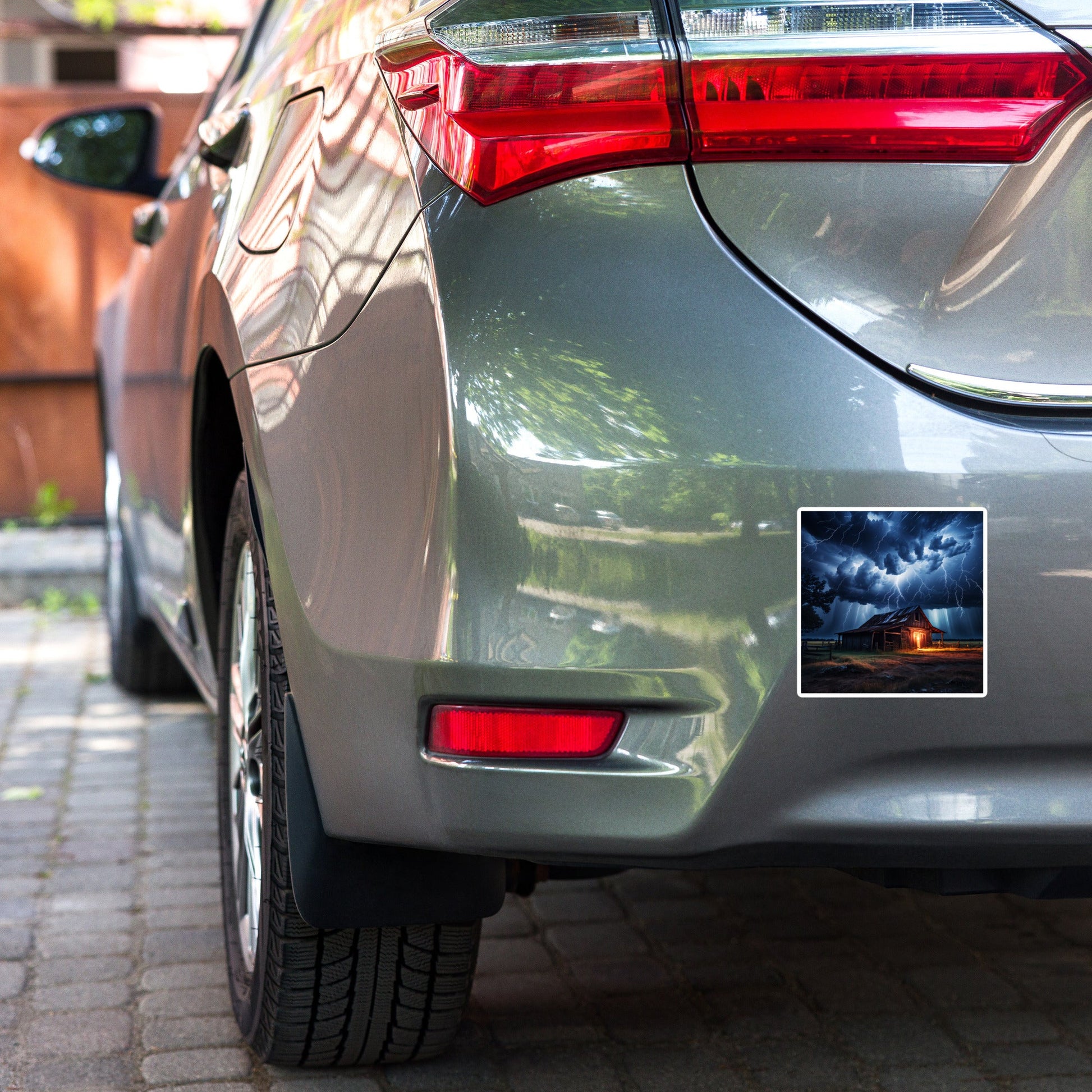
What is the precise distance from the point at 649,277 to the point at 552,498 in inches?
9.5

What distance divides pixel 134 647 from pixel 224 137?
254 centimetres

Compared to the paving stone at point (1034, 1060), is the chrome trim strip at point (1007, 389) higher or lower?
higher

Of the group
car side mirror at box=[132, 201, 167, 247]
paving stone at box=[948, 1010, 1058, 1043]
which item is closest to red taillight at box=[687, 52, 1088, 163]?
paving stone at box=[948, 1010, 1058, 1043]

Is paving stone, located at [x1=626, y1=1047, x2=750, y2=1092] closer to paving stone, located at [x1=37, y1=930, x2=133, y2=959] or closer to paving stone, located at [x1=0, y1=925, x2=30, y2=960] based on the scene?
paving stone, located at [x1=37, y1=930, x2=133, y2=959]

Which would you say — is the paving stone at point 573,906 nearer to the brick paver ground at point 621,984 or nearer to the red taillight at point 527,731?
the brick paver ground at point 621,984

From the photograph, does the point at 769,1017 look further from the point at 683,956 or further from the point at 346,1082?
the point at 346,1082

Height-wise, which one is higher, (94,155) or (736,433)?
(94,155)

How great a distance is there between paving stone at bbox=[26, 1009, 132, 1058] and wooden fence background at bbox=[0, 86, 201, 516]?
5.59 m

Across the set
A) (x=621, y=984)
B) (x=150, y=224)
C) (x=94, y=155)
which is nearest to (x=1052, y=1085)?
(x=621, y=984)

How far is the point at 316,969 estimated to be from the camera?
1.97m

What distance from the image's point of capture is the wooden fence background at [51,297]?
24.7 feet

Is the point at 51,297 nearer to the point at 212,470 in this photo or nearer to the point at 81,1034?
the point at 212,470

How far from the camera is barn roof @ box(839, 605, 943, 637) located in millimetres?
1423

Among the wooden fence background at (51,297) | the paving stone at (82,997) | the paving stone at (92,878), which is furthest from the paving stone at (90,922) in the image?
the wooden fence background at (51,297)
